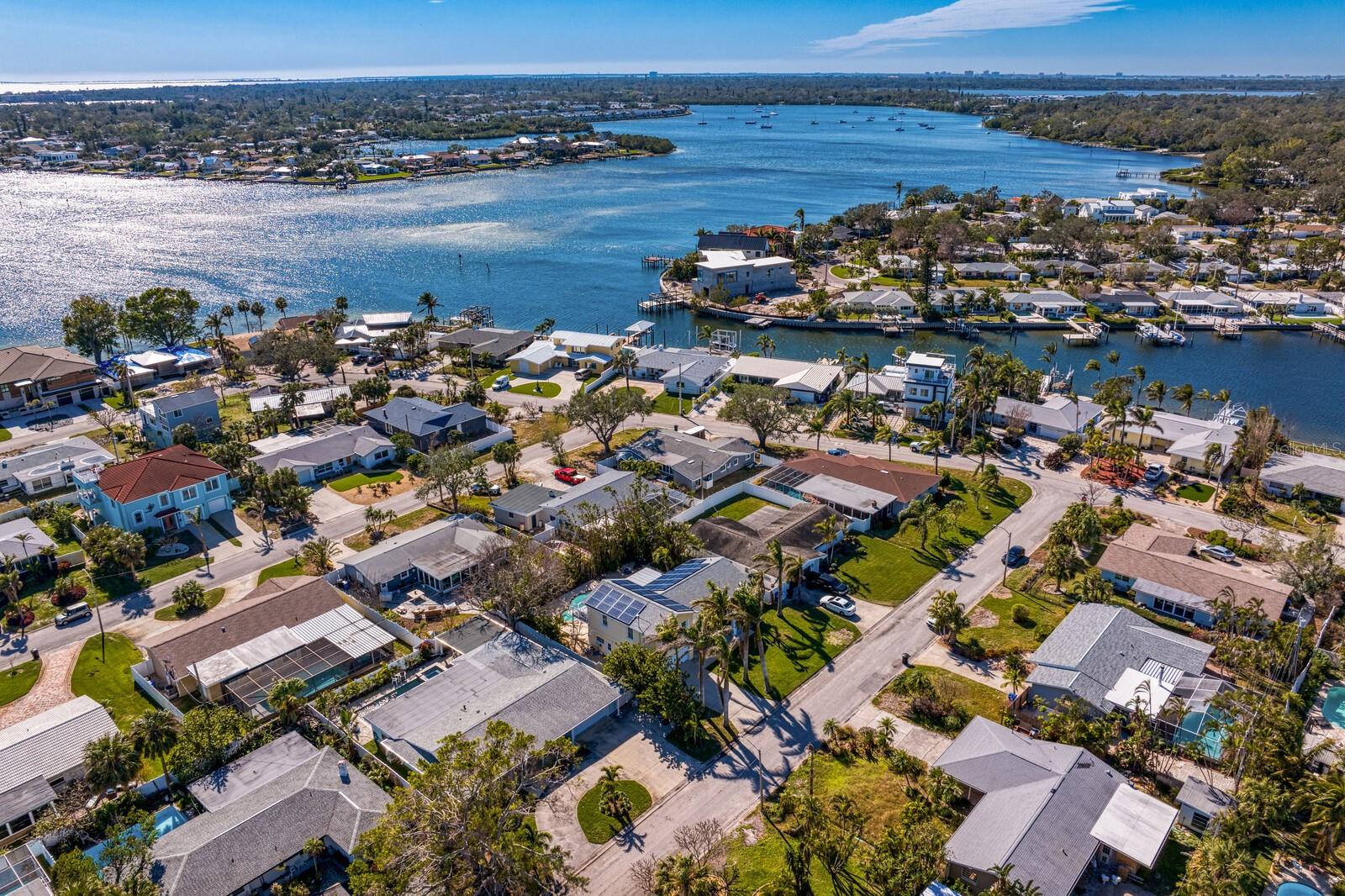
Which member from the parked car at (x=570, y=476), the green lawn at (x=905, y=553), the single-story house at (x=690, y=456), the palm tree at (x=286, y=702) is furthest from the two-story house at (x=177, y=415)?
the green lawn at (x=905, y=553)

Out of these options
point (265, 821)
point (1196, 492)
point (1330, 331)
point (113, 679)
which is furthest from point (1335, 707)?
point (1330, 331)

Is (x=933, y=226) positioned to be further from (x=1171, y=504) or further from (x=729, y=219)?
A: (x=1171, y=504)

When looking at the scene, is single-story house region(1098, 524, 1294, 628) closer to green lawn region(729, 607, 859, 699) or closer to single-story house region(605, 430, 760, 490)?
green lawn region(729, 607, 859, 699)

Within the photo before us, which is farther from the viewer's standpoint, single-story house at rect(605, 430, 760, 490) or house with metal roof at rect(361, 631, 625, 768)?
single-story house at rect(605, 430, 760, 490)

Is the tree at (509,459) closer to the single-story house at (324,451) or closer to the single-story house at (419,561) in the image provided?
the single-story house at (419,561)

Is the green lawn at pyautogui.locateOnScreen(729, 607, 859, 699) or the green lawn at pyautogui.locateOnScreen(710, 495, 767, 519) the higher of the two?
the green lawn at pyautogui.locateOnScreen(710, 495, 767, 519)

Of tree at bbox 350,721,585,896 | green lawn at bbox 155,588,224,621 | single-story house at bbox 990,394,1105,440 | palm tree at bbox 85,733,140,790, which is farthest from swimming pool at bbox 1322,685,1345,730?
green lawn at bbox 155,588,224,621

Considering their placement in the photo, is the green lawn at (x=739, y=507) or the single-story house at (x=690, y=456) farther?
the single-story house at (x=690, y=456)

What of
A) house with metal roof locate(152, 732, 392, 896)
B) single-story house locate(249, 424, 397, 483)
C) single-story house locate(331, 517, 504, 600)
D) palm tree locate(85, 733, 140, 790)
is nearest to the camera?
house with metal roof locate(152, 732, 392, 896)
